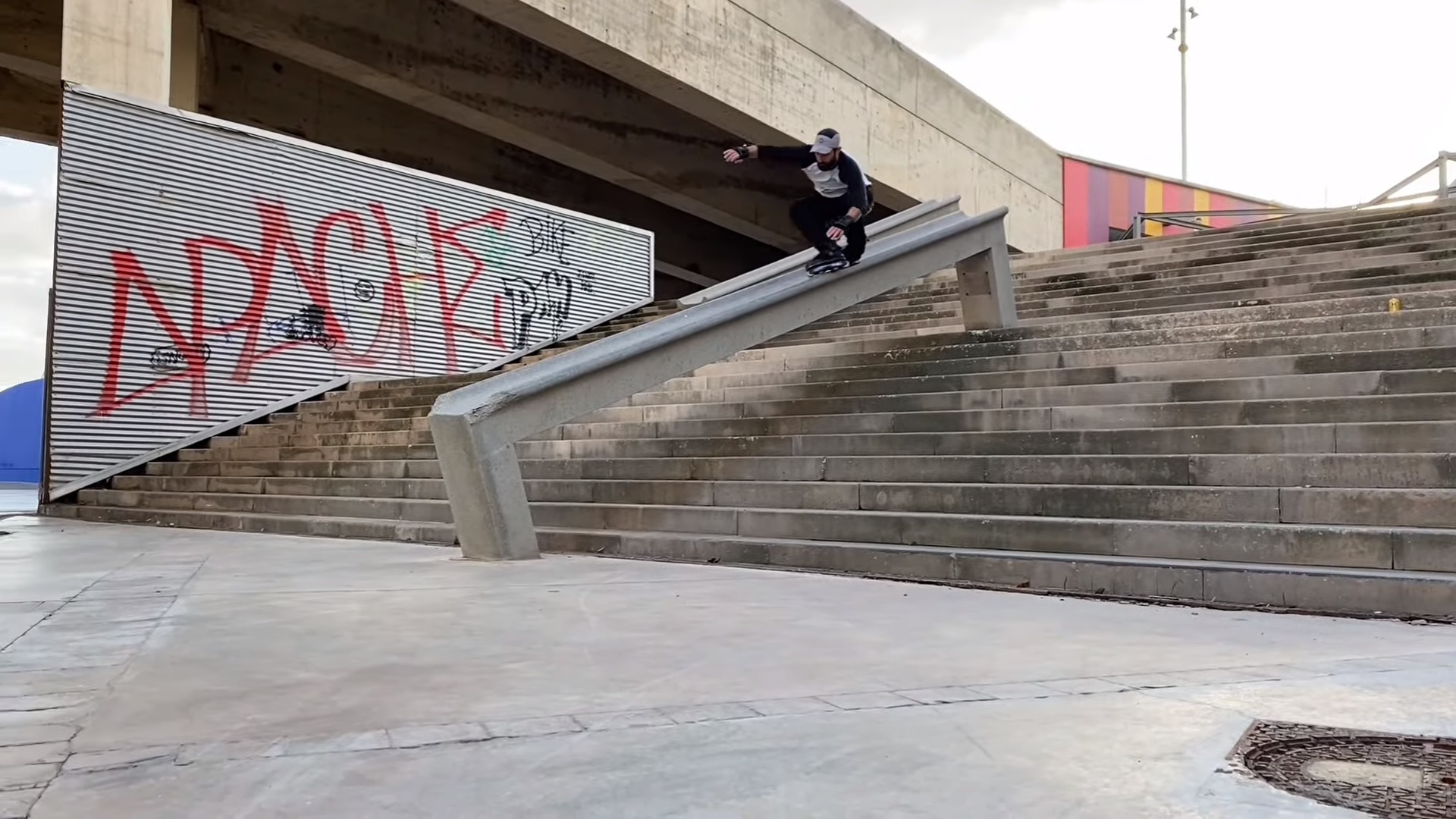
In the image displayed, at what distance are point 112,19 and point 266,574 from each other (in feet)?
25.2

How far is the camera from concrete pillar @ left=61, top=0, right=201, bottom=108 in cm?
992

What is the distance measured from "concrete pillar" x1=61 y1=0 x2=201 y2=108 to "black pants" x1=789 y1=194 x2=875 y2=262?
693 centimetres

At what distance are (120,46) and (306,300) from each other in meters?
3.06

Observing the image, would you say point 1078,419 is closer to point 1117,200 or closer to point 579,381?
point 579,381

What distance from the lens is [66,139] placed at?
9.84 meters

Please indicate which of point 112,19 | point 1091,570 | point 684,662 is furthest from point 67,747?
point 112,19

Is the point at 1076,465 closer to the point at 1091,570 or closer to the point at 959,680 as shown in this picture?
the point at 1091,570

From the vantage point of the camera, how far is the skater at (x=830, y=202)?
819cm

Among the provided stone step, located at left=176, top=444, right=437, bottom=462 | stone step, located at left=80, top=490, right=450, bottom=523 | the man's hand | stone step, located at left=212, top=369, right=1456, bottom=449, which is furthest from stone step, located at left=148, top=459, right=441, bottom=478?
the man's hand

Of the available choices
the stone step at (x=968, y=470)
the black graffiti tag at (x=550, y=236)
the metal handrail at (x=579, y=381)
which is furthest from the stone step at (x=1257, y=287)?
the black graffiti tag at (x=550, y=236)

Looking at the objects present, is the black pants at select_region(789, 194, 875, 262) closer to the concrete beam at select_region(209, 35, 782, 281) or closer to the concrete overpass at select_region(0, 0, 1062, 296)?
the concrete overpass at select_region(0, 0, 1062, 296)

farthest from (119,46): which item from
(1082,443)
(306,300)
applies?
(1082,443)

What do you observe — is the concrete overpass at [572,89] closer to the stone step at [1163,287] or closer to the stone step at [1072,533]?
the stone step at [1163,287]

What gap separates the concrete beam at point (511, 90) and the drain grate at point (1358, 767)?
16.0 meters
